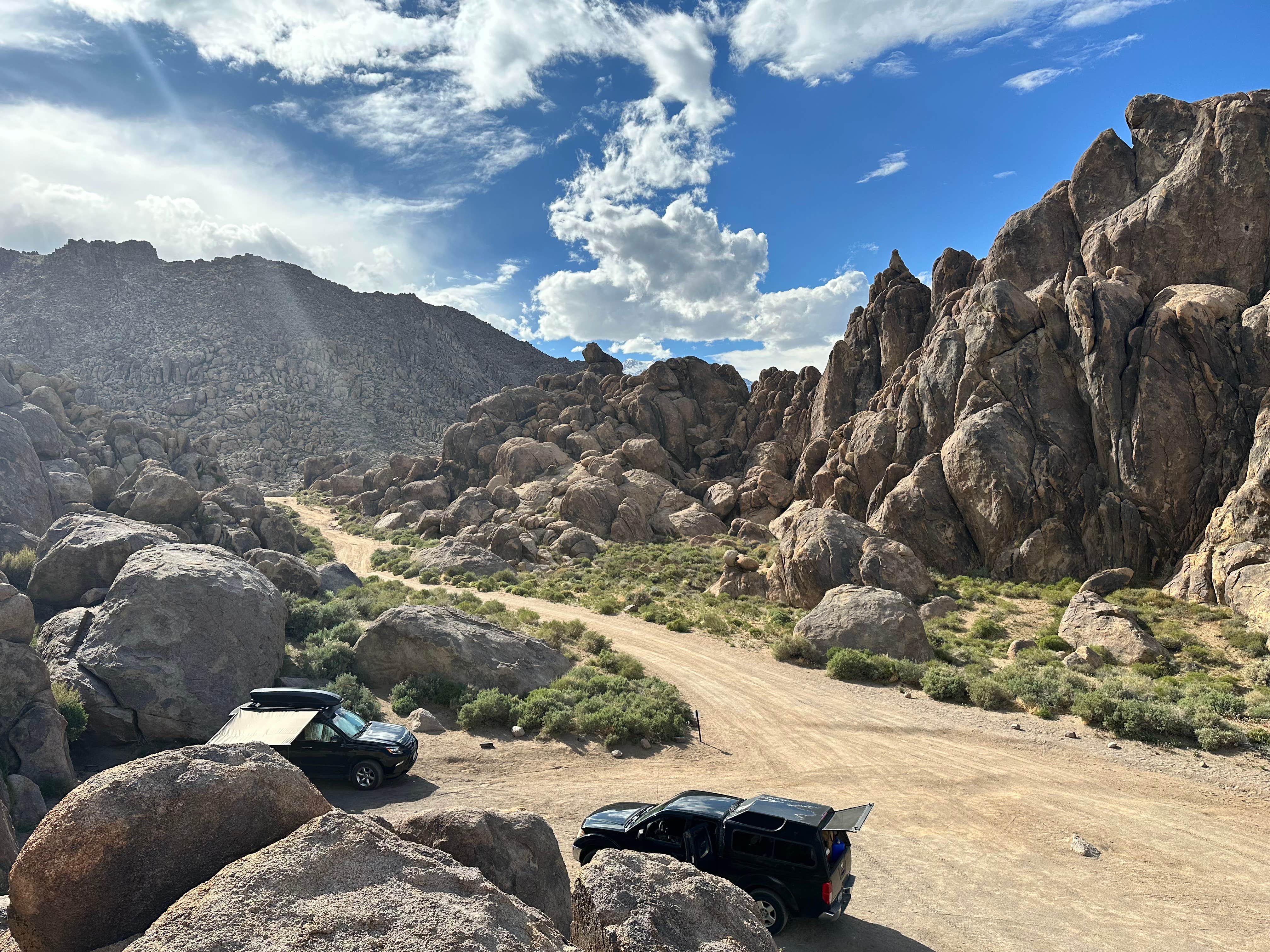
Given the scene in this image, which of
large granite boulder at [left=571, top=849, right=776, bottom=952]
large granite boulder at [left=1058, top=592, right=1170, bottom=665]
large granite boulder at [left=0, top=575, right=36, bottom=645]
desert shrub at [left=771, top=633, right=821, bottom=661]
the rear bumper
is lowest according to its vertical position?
the rear bumper

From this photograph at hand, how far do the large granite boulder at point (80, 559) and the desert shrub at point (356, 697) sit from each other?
23.9ft

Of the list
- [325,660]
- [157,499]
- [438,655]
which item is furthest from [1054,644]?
[157,499]

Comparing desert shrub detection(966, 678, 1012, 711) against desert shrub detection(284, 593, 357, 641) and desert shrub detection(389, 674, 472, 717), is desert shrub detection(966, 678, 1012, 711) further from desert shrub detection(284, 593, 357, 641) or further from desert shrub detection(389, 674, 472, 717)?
desert shrub detection(284, 593, 357, 641)

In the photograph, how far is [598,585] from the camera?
1566 inches

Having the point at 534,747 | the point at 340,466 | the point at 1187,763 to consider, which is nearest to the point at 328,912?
the point at 534,747

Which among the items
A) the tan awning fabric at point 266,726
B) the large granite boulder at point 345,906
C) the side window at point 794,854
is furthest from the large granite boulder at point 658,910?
the tan awning fabric at point 266,726

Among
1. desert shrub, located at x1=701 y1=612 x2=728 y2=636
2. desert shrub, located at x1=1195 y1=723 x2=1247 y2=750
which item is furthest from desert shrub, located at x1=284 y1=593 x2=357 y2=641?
desert shrub, located at x1=1195 y1=723 x2=1247 y2=750

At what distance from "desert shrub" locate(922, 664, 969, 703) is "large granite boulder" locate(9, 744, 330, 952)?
19754 mm

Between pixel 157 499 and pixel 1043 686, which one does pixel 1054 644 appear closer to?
pixel 1043 686

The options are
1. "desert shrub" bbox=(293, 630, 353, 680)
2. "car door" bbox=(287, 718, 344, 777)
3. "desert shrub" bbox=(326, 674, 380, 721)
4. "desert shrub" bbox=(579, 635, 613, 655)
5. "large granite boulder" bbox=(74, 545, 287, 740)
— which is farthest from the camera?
"desert shrub" bbox=(579, 635, 613, 655)

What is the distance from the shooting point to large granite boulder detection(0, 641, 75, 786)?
11859 millimetres

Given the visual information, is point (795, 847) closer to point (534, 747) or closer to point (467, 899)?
point (467, 899)

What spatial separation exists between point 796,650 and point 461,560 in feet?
84.9

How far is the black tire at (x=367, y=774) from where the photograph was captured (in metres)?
13.8
